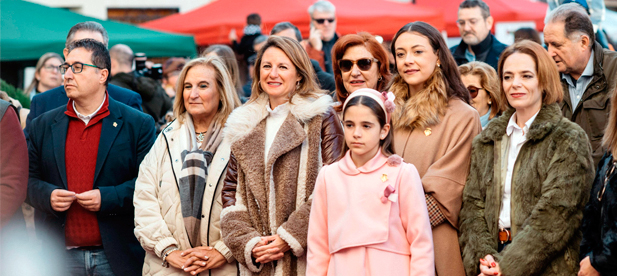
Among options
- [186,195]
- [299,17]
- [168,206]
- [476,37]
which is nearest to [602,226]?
[186,195]

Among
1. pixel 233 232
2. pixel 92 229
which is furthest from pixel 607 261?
pixel 92 229

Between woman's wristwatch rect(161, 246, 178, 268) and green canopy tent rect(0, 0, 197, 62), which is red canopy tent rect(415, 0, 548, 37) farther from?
woman's wristwatch rect(161, 246, 178, 268)

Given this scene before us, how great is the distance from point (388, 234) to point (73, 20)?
796 cm

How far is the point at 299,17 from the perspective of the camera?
1064cm

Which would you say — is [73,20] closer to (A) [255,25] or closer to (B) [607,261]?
(A) [255,25]

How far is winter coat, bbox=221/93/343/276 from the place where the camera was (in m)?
3.86

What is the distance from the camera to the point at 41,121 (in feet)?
15.4

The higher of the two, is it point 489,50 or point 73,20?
point 73,20

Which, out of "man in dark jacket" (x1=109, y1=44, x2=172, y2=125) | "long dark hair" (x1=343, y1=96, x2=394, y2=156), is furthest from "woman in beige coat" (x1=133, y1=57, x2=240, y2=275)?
"man in dark jacket" (x1=109, y1=44, x2=172, y2=125)

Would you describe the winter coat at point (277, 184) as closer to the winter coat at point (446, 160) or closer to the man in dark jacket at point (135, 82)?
the winter coat at point (446, 160)

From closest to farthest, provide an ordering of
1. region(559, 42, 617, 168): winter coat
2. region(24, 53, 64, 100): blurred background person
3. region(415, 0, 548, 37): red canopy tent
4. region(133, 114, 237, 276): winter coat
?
region(133, 114, 237, 276): winter coat
region(559, 42, 617, 168): winter coat
region(24, 53, 64, 100): blurred background person
region(415, 0, 548, 37): red canopy tent

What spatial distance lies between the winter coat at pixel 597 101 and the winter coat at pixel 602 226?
3.37ft

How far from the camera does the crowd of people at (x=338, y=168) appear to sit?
341 centimetres

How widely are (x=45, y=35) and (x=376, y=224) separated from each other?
750 centimetres
